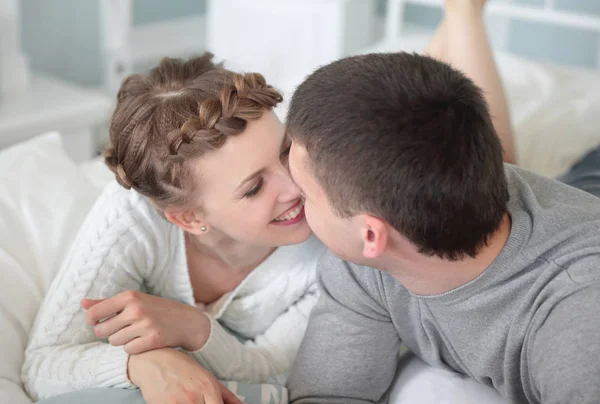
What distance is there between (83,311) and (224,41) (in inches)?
68.5

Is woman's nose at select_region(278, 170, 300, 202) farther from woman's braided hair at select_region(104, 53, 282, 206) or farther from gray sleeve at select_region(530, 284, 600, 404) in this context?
gray sleeve at select_region(530, 284, 600, 404)

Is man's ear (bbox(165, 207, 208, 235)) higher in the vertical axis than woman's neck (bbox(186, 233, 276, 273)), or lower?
higher

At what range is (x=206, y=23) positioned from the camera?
129 inches

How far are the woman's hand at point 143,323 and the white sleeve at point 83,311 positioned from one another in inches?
1.3

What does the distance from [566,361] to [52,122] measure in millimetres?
1705

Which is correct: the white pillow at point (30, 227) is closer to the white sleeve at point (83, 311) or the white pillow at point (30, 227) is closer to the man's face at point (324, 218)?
the white sleeve at point (83, 311)

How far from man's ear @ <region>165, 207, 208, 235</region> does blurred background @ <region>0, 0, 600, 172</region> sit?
888mm

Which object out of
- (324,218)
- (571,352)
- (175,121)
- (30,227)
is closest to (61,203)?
(30,227)

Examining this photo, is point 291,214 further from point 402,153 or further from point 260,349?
point 402,153

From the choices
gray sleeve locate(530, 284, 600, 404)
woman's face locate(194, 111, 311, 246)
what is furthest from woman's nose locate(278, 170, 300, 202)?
gray sleeve locate(530, 284, 600, 404)

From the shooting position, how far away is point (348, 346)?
1117 millimetres

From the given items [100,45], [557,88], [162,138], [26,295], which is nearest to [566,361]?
[162,138]

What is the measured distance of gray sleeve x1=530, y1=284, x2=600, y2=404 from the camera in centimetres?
81

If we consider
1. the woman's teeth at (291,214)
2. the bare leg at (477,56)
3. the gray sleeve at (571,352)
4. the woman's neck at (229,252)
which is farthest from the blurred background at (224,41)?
the gray sleeve at (571,352)
